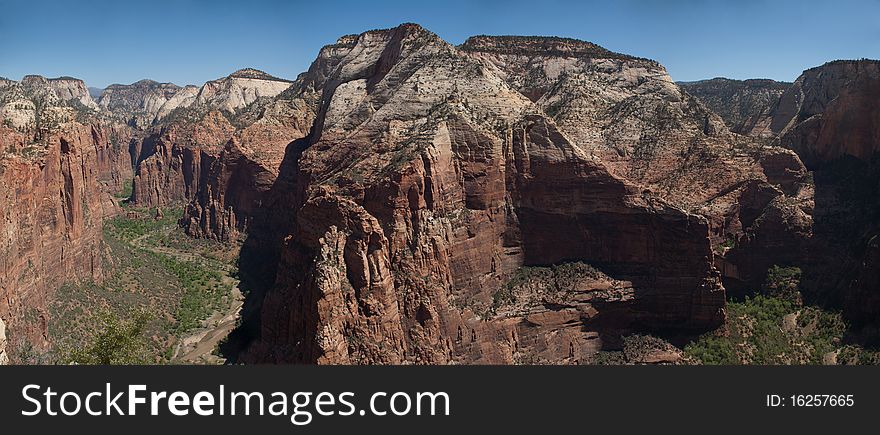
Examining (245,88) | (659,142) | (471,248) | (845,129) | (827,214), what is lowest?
(471,248)

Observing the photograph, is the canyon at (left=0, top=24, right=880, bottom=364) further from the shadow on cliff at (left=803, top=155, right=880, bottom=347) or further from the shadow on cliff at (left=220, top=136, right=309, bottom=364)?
the shadow on cliff at (left=220, top=136, right=309, bottom=364)

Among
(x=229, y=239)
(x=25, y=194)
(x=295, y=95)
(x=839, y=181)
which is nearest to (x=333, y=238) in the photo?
(x=25, y=194)

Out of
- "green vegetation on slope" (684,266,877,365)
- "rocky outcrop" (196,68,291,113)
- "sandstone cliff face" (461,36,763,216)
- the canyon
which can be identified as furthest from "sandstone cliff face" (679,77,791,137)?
"rocky outcrop" (196,68,291,113)

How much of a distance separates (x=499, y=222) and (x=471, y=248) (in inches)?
136

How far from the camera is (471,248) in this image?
149ft

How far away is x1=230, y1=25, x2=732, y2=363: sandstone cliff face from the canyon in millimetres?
134

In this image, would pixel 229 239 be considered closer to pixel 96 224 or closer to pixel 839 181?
pixel 96 224

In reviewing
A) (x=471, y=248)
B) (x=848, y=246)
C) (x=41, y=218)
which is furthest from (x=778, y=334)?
(x=41, y=218)

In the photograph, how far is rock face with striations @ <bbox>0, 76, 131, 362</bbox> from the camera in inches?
1971

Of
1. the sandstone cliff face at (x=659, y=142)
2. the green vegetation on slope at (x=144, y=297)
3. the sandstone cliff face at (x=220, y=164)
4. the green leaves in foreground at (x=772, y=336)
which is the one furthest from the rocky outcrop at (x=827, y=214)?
the sandstone cliff face at (x=220, y=164)

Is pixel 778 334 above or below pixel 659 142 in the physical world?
below

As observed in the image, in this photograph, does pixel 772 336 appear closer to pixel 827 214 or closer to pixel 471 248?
pixel 827 214

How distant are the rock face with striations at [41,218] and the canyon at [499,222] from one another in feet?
0.86

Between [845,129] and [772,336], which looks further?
[845,129]
